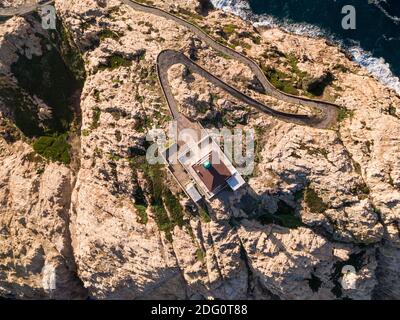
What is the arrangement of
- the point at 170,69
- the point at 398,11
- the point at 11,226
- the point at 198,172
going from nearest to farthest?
the point at 198,172
the point at 170,69
the point at 11,226
the point at 398,11

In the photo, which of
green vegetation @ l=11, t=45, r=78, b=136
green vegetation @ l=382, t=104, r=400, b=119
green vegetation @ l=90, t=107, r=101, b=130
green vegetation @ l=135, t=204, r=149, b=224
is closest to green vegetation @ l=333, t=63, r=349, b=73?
green vegetation @ l=382, t=104, r=400, b=119

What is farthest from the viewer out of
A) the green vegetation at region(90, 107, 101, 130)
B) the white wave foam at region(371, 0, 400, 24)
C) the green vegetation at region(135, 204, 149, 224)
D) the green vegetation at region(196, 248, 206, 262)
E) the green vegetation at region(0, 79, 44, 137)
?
the white wave foam at region(371, 0, 400, 24)

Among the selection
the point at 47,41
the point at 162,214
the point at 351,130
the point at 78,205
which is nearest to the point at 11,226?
the point at 78,205

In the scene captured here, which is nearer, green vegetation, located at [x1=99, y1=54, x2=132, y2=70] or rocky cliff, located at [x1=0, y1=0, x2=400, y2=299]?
rocky cliff, located at [x1=0, y1=0, x2=400, y2=299]

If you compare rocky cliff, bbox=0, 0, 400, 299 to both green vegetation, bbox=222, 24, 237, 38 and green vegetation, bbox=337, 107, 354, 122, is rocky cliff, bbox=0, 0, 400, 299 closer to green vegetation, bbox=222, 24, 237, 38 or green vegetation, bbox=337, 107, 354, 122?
green vegetation, bbox=337, 107, 354, 122

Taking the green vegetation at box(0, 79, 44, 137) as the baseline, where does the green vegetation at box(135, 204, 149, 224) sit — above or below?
below


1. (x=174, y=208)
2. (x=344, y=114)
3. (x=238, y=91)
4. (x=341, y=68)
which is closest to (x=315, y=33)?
(x=341, y=68)
